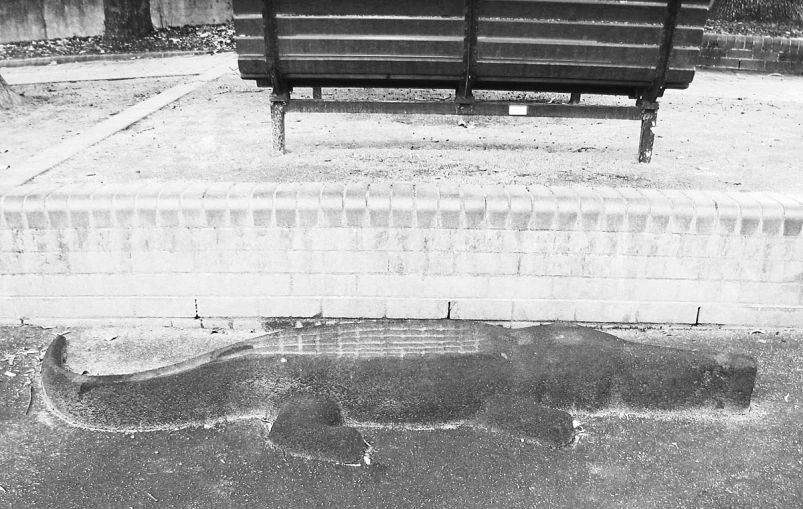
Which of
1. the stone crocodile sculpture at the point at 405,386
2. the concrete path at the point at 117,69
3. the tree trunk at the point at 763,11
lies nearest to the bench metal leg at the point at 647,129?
the stone crocodile sculpture at the point at 405,386

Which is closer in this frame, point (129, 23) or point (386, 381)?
point (386, 381)

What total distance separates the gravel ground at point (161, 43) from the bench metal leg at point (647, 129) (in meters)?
9.51

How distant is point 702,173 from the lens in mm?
4305

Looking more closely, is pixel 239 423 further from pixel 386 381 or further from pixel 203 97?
pixel 203 97

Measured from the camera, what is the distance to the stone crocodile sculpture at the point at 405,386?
9.06 feet

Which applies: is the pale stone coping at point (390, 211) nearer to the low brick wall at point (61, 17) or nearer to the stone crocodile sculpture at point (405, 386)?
the stone crocodile sculpture at point (405, 386)

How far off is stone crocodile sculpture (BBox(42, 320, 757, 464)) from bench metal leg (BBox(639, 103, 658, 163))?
1908 mm

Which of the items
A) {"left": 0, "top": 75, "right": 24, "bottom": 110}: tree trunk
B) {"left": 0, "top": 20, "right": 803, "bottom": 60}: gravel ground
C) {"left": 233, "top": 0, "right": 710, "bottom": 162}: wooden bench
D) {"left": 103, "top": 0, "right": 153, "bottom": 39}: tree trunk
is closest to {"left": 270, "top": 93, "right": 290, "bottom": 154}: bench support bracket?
{"left": 233, "top": 0, "right": 710, "bottom": 162}: wooden bench

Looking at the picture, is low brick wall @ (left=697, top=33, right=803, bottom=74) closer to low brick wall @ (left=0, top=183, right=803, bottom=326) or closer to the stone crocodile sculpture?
low brick wall @ (left=0, top=183, right=803, bottom=326)

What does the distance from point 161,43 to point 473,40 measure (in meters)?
11.3

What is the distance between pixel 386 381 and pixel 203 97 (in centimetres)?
493

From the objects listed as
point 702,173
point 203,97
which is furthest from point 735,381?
point 203,97

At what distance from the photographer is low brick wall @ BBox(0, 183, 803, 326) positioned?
3.29 m

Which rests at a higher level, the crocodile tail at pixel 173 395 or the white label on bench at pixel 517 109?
the white label on bench at pixel 517 109
